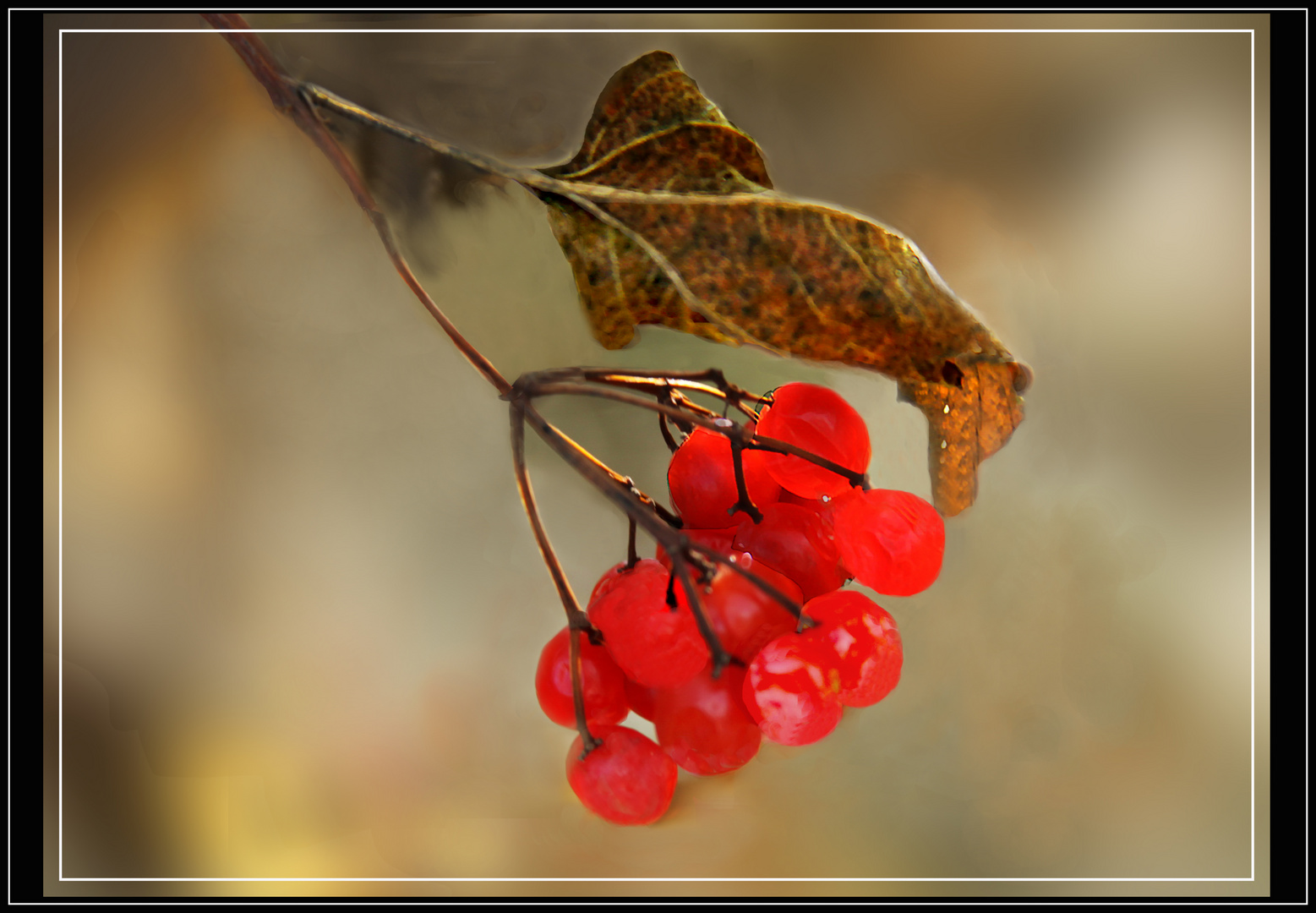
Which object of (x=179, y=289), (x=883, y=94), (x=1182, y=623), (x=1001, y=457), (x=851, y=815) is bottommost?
(x=851, y=815)

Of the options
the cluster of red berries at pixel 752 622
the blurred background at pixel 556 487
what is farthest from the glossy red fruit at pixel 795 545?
the blurred background at pixel 556 487

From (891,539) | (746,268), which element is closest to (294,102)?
(746,268)

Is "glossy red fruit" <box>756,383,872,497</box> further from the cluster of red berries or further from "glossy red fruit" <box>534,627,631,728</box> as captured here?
"glossy red fruit" <box>534,627,631,728</box>

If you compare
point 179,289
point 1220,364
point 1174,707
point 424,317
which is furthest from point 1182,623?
point 179,289

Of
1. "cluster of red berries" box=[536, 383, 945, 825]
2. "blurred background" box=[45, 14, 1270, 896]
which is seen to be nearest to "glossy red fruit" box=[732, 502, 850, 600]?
"cluster of red berries" box=[536, 383, 945, 825]

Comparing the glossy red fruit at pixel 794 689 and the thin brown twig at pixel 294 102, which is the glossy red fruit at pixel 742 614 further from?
the thin brown twig at pixel 294 102

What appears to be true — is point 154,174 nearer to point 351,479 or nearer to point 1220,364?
point 351,479
